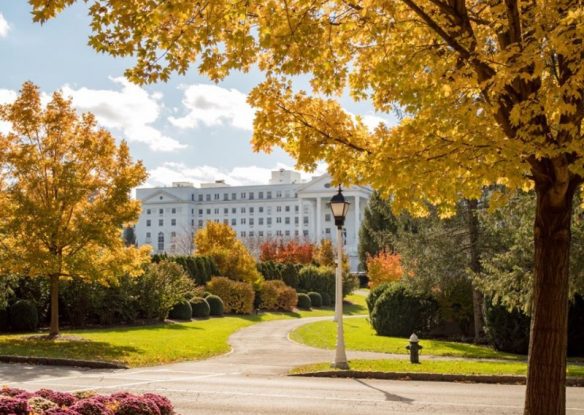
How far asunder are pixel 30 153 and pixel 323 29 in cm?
1642

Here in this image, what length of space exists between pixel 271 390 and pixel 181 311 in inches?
857

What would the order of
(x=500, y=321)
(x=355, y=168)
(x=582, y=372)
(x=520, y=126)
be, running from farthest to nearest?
(x=500, y=321)
(x=582, y=372)
(x=355, y=168)
(x=520, y=126)

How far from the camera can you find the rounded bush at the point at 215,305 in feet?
123

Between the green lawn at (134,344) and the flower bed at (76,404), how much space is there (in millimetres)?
10134

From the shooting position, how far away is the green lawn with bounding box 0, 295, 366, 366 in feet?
57.3

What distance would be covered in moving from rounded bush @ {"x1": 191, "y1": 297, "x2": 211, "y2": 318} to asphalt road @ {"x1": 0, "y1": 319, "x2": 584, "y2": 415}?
18.4 m

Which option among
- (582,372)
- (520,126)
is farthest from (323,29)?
(582,372)

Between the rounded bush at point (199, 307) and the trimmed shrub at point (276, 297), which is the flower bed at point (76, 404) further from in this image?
the trimmed shrub at point (276, 297)

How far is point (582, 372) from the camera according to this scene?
50.2ft

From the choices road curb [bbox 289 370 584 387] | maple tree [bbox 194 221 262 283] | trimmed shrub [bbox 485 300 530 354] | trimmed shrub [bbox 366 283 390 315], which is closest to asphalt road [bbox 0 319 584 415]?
road curb [bbox 289 370 584 387]

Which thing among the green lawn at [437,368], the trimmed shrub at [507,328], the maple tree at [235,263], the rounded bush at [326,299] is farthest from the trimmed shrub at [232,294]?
the green lawn at [437,368]

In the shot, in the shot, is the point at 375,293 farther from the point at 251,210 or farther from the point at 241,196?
the point at 241,196

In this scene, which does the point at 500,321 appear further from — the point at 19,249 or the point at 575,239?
the point at 19,249

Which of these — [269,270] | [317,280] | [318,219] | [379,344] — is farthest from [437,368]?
[318,219]
